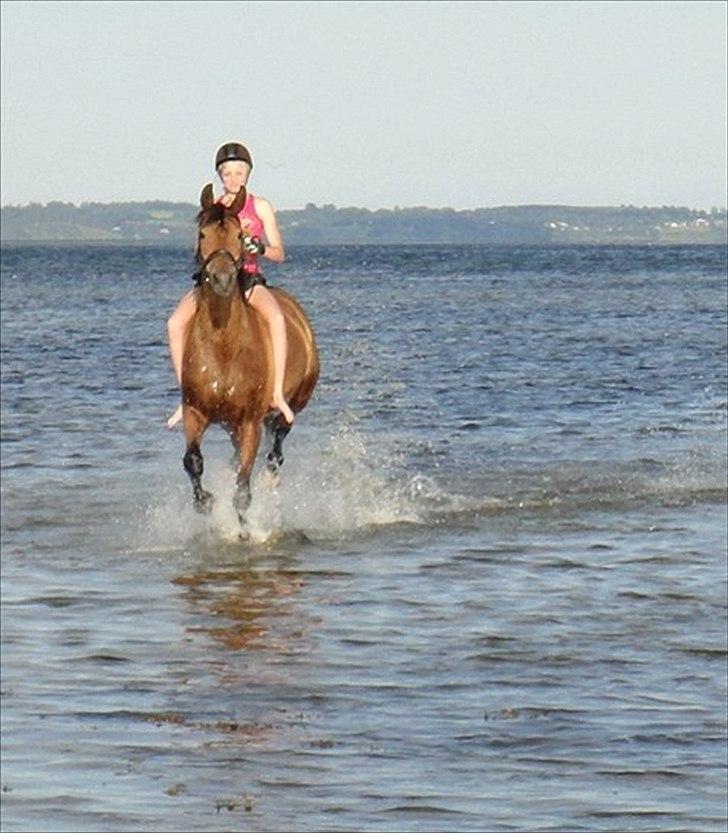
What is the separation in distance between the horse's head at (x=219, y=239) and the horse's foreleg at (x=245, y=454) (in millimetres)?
1668

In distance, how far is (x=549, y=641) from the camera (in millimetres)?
14125

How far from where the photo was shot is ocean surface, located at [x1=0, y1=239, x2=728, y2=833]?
10.2 m

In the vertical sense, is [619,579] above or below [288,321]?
below

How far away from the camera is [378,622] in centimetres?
1488

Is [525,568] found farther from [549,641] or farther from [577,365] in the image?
[577,365]

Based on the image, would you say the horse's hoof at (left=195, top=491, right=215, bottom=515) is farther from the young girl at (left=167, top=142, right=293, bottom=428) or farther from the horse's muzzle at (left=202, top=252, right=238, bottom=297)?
the horse's muzzle at (left=202, top=252, right=238, bottom=297)

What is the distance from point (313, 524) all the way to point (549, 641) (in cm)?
613

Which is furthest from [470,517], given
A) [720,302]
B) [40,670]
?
[720,302]

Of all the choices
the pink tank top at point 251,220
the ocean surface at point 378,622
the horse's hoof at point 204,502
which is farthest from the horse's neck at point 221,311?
the ocean surface at point 378,622

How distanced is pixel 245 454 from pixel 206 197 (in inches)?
92.7

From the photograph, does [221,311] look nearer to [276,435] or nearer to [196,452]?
[196,452]

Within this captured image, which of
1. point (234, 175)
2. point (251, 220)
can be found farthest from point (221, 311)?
point (234, 175)

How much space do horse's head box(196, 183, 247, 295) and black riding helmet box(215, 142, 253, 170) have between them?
0.22 m

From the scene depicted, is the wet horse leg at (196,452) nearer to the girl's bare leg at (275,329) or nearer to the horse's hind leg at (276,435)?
the girl's bare leg at (275,329)
